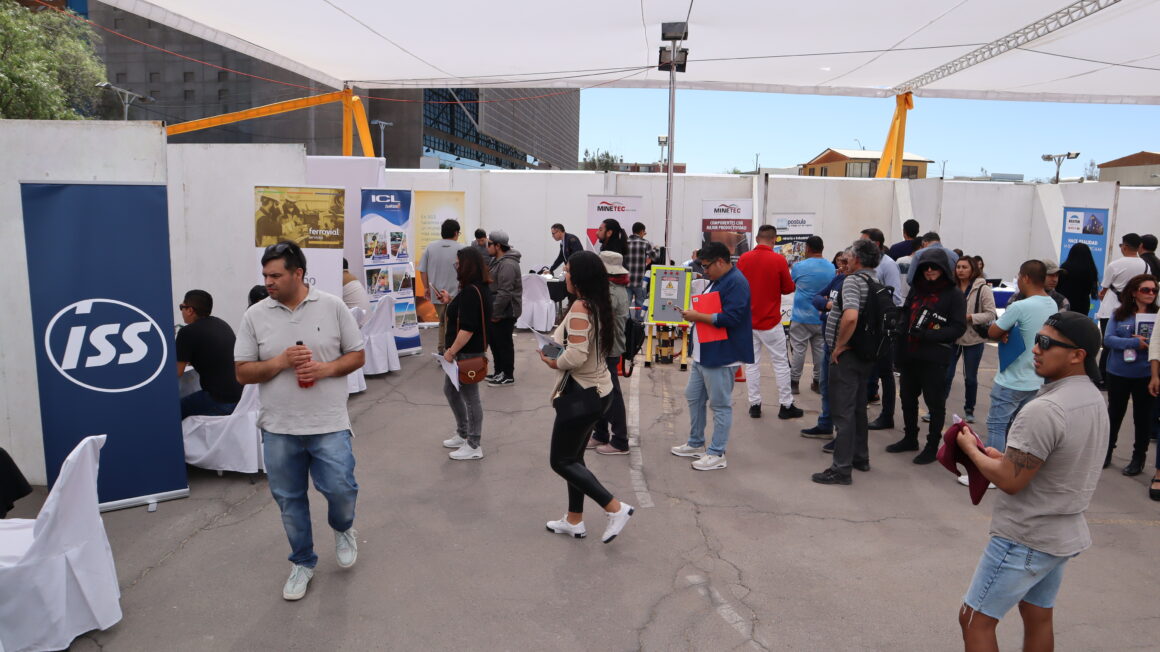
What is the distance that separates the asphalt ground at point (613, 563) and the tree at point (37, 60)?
2162 cm

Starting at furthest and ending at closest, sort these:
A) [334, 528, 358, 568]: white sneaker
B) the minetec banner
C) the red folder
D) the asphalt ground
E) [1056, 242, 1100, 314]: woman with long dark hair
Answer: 1. the minetec banner
2. [1056, 242, 1100, 314]: woman with long dark hair
3. the red folder
4. [334, 528, 358, 568]: white sneaker
5. the asphalt ground

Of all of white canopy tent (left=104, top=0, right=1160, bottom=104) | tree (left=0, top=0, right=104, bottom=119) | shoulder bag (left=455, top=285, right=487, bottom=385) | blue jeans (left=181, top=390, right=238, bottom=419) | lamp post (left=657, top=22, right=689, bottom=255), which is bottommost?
blue jeans (left=181, top=390, right=238, bottom=419)

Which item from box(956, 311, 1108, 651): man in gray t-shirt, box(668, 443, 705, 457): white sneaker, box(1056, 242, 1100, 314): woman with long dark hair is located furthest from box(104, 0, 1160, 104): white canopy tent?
box(956, 311, 1108, 651): man in gray t-shirt

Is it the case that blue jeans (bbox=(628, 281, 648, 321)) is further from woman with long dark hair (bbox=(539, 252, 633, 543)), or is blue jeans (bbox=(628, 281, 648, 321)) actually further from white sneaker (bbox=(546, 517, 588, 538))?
woman with long dark hair (bbox=(539, 252, 633, 543))

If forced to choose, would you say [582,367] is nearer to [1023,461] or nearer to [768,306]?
[1023,461]

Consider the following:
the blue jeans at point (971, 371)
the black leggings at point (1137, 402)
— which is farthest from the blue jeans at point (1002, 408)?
the blue jeans at point (971, 371)

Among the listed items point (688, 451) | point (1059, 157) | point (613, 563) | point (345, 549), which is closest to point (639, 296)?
point (688, 451)

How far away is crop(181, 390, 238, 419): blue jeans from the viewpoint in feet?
16.9

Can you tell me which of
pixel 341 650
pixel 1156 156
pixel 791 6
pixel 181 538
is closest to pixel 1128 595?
pixel 341 650

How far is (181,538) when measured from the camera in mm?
4227

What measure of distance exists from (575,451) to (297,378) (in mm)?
1572

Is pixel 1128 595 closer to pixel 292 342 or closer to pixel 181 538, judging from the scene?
pixel 292 342

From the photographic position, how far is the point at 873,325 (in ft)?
17.0

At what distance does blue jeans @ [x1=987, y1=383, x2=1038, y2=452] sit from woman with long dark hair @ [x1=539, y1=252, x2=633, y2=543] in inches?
124
